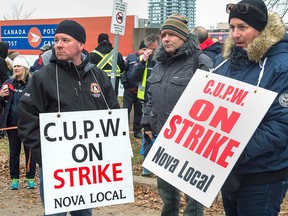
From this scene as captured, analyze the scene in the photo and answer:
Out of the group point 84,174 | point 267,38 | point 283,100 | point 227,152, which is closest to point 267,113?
point 283,100

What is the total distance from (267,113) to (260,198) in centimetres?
53

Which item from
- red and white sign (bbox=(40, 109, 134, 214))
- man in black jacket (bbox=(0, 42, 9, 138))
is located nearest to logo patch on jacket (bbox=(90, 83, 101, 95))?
red and white sign (bbox=(40, 109, 134, 214))

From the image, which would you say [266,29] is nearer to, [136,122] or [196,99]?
[196,99]

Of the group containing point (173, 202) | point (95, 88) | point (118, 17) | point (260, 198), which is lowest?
point (173, 202)

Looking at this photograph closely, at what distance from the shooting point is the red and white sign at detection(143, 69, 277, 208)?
297cm

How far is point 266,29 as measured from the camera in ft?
10.3

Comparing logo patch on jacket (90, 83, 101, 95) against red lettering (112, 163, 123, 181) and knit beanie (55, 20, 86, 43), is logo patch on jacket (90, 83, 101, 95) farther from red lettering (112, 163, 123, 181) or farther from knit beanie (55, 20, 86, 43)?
red lettering (112, 163, 123, 181)

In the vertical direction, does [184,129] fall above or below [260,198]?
above

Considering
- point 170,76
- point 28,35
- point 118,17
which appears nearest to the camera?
point 170,76

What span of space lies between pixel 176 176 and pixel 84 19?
14358mm

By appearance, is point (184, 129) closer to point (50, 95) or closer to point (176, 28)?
point (50, 95)

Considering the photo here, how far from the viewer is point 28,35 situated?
1772 centimetres

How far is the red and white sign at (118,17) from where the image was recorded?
884 centimetres

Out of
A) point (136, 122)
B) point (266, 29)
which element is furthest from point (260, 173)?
point (136, 122)
